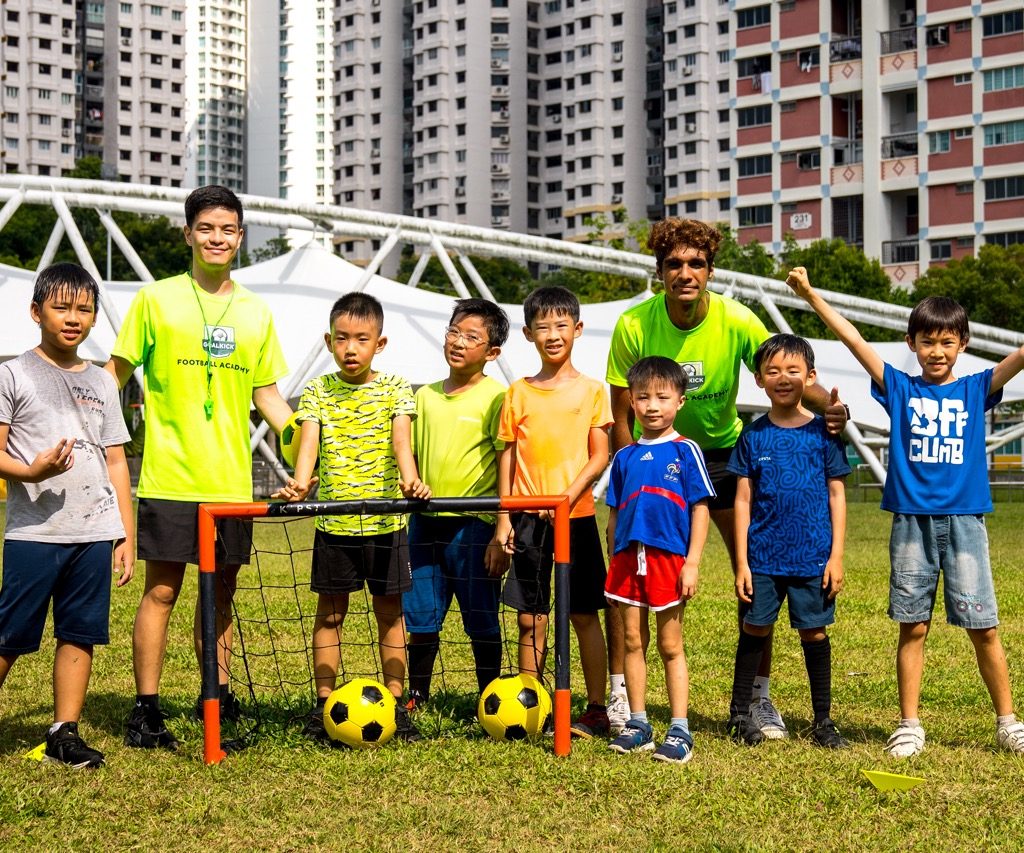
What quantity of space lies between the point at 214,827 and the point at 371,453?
5.84ft

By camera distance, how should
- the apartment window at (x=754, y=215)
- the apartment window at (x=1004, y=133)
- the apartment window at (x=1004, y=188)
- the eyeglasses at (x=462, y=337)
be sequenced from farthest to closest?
the apartment window at (x=754, y=215)
the apartment window at (x=1004, y=188)
the apartment window at (x=1004, y=133)
the eyeglasses at (x=462, y=337)

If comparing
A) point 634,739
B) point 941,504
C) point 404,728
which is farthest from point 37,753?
point 941,504

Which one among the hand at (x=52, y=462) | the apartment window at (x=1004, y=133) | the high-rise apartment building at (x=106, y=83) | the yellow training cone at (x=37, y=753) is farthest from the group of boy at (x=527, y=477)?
the high-rise apartment building at (x=106, y=83)

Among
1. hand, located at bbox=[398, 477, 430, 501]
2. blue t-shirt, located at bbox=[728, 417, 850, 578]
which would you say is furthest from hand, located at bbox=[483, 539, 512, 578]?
blue t-shirt, located at bbox=[728, 417, 850, 578]

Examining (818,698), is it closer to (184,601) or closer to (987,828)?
(987,828)

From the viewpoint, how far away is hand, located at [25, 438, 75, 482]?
465 cm

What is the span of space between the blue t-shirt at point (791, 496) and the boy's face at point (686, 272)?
637 millimetres

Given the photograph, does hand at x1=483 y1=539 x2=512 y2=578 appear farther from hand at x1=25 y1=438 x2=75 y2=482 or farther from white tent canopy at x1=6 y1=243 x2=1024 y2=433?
white tent canopy at x1=6 y1=243 x2=1024 y2=433

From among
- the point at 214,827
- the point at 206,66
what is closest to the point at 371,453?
the point at 214,827

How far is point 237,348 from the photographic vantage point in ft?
18.0

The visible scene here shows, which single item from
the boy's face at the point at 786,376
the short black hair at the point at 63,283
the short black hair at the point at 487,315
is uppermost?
the short black hair at the point at 63,283

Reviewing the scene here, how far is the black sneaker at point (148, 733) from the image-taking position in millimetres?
5207

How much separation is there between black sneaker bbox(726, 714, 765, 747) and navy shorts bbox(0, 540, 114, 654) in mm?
2467

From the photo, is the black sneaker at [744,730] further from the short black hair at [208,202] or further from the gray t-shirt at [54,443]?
the short black hair at [208,202]
